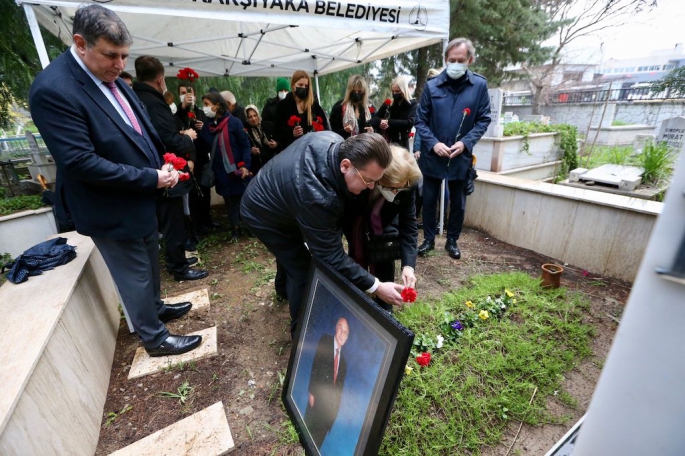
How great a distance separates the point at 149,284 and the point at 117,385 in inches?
26.5

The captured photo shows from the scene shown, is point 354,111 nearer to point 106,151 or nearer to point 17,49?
point 106,151

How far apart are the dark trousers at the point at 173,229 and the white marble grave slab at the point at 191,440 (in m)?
1.81

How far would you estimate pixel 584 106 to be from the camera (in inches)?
540

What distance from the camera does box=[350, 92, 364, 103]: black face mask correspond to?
13.4ft

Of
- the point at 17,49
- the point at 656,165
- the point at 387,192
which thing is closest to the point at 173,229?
the point at 387,192

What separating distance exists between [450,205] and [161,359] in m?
2.94

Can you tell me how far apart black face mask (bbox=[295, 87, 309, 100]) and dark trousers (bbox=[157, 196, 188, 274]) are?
1842 mm

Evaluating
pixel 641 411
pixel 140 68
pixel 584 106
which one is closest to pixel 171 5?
pixel 140 68

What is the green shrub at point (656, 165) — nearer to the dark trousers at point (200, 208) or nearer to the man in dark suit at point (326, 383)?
the man in dark suit at point (326, 383)

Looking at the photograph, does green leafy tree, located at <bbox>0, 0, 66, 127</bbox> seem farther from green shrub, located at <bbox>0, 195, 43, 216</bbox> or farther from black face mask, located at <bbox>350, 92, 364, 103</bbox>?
black face mask, located at <bbox>350, 92, 364, 103</bbox>

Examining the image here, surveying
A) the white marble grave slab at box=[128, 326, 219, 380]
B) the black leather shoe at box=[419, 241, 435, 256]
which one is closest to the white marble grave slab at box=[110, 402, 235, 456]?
the white marble grave slab at box=[128, 326, 219, 380]

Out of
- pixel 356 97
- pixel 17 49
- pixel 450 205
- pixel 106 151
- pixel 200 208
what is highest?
pixel 17 49

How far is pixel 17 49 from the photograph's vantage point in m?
3.82

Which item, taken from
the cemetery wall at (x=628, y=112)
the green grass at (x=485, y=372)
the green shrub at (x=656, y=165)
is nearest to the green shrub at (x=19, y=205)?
the green grass at (x=485, y=372)
